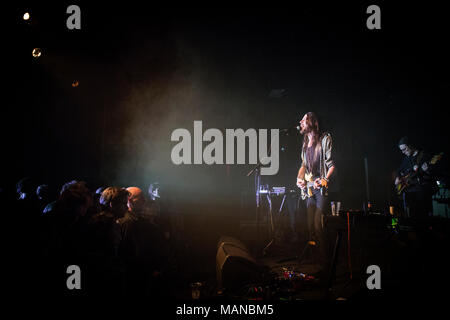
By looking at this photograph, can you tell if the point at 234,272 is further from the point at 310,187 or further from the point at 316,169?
the point at 316,169

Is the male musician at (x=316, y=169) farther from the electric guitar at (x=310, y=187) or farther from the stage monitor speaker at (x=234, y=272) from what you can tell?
the stage monitor speaker at (x=234, y=272)

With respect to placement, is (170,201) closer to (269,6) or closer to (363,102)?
(269,6)

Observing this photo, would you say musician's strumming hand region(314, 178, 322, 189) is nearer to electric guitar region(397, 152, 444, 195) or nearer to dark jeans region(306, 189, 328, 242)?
dark jeans region(306, 189, 328, 242)

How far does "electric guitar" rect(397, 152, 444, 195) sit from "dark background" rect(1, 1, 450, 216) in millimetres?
809

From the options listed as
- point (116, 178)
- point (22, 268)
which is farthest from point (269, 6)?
point (116, 178)

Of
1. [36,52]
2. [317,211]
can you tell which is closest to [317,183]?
[317,211]

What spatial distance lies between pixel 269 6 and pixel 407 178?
18.3 feet

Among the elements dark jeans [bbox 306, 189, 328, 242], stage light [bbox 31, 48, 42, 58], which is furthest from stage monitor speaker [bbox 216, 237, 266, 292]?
stage light [bbox 31, 48, 42, 58]

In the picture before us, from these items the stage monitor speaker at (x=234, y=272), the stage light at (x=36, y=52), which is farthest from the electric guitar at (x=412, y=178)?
the stage light at (x=36, y=52)

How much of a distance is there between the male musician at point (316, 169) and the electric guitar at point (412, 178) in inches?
187

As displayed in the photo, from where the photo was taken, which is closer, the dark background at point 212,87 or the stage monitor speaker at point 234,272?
the stage monitor speaker at point 234,272

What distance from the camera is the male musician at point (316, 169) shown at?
9.95 feet

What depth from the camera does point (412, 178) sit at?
21.6 ft

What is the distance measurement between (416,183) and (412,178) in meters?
0.16
